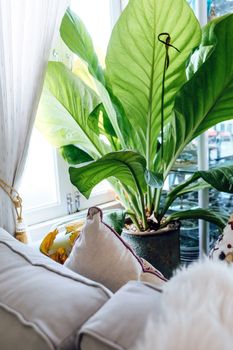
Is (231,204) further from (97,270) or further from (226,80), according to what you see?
(97,270)

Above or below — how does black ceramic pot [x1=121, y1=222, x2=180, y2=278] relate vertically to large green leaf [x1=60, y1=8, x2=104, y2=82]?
below

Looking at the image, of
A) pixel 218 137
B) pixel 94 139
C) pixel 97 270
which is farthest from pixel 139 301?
pixel 218 137

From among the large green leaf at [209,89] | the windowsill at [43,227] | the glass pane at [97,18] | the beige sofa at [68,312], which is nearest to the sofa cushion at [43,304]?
the beige sofa at [68,312]

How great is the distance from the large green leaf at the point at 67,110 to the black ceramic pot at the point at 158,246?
1.47ft

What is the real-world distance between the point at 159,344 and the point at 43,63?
1.26 meters

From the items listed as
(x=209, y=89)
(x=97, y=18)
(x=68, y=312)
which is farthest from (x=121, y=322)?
(x=97, y=18)

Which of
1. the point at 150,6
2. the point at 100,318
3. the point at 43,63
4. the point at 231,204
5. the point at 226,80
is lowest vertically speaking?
the point at 231,204

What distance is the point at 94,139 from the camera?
1575 mm

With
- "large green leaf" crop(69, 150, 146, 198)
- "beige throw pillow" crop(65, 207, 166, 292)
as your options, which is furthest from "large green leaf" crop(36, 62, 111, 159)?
"beige throw pillow" crop(65, 207, 166, 292)

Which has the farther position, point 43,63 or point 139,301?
point 43,63

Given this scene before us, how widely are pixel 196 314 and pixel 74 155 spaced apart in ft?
4.17

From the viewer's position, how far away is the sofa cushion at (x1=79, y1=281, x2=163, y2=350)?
1.59ft

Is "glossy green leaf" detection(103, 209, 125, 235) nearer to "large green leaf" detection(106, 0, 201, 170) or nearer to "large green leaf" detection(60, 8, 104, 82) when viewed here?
"large green leaf" detection(106, 0, 201, 170)

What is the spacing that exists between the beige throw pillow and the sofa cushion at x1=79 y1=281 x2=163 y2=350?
0.23 meters
